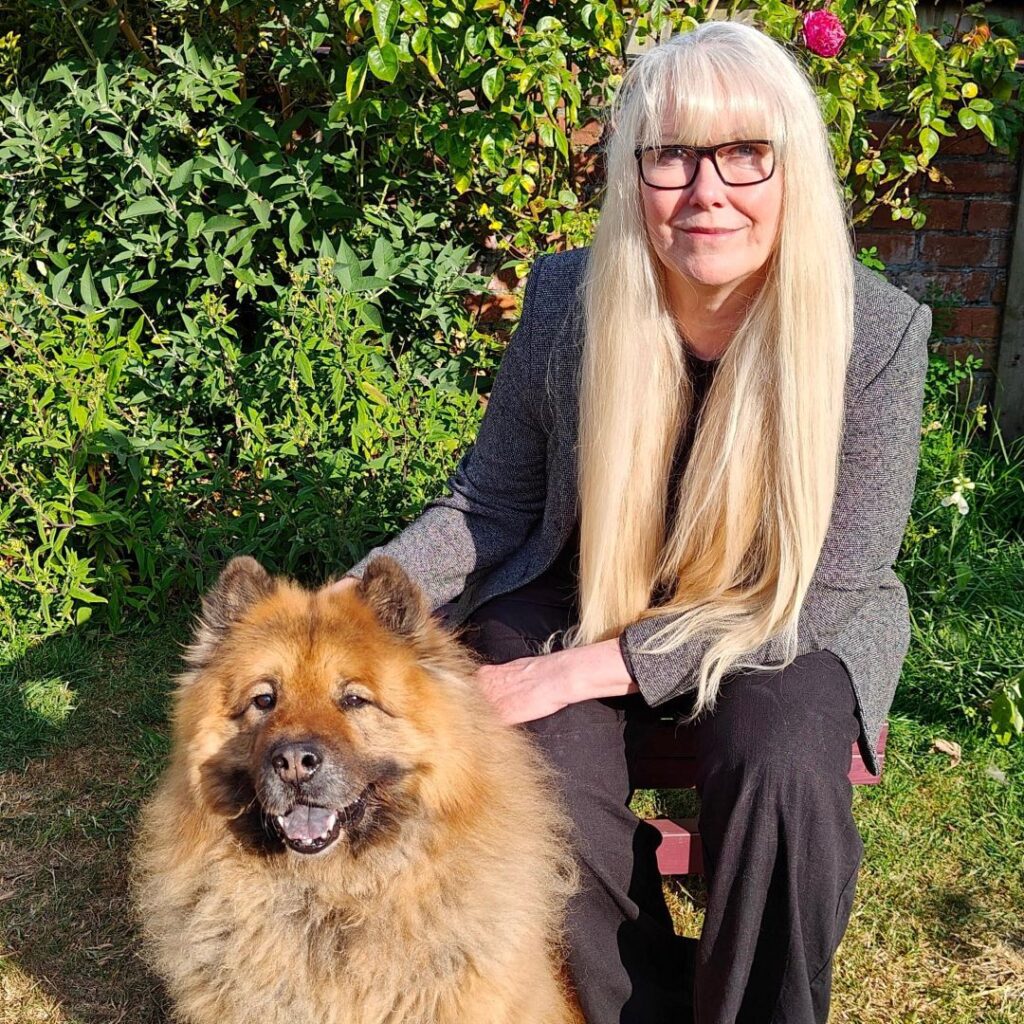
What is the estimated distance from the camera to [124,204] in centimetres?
418

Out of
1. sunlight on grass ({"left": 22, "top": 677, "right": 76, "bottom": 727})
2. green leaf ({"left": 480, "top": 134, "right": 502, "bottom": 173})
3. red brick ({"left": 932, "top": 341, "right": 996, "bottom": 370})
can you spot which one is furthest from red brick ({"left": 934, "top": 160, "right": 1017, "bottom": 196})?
sunlight on grass ({"left": 22, "top": 677, "right": 76, "bottom": 727})

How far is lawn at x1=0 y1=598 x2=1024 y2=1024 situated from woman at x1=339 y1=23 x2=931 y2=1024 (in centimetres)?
74

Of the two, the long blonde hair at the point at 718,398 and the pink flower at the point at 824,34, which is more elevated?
the pink flower at the point at 824,34

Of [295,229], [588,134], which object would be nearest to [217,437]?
[295,229]

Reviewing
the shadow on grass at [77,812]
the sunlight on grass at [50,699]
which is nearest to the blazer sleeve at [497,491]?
the shadow on grass at [77,812]

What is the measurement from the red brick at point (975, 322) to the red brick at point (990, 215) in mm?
349

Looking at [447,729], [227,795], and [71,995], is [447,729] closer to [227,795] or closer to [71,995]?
[227,795]

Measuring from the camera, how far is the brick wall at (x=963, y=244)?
453 centimetres

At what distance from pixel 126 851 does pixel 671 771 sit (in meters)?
1.70

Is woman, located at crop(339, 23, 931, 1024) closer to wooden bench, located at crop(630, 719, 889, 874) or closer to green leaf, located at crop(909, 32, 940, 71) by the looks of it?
wooden bench, located at crop(630, 719, 889, 874)

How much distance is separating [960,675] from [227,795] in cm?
257

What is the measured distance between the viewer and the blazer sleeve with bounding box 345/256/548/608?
8.61 ft

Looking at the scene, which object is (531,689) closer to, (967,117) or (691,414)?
(691,414)

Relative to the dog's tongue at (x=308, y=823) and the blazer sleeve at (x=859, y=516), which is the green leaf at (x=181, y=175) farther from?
the dog's tongue at (x=308, y=823)
